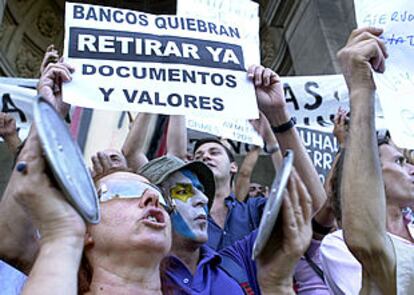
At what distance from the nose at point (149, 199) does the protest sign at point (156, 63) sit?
90cm

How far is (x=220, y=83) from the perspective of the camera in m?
3.55

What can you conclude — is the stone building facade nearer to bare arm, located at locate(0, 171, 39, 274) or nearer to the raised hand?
the raised hand

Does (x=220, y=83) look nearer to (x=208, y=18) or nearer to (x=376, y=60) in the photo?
(x=208, y=18)

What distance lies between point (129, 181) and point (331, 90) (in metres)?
3.73

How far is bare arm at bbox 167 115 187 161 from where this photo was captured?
4.12 metres

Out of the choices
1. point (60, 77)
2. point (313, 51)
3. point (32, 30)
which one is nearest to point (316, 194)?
point (60, 77)

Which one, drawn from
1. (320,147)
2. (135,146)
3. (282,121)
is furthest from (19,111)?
(282,121)

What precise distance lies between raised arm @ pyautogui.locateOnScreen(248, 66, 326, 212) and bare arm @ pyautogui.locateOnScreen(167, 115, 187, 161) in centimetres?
72

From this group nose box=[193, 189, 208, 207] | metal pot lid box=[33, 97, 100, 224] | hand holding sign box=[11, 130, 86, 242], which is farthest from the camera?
nose box=[193, 189, 208, 207]

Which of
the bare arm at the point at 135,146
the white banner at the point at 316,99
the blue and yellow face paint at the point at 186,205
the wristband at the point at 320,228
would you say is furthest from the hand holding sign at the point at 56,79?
the white banner at the point at 316,99

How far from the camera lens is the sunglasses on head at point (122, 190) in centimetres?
246

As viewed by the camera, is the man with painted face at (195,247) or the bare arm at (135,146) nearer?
the man with painted face at (195,247)

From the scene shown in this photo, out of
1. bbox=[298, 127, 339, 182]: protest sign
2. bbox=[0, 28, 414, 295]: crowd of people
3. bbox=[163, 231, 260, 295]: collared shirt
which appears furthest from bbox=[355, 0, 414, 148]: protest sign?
bbox=[298, 127, 339, 182]: protest sign

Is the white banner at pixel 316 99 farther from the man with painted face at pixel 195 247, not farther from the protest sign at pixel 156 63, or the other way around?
the man with painted face at pixel 195 247
